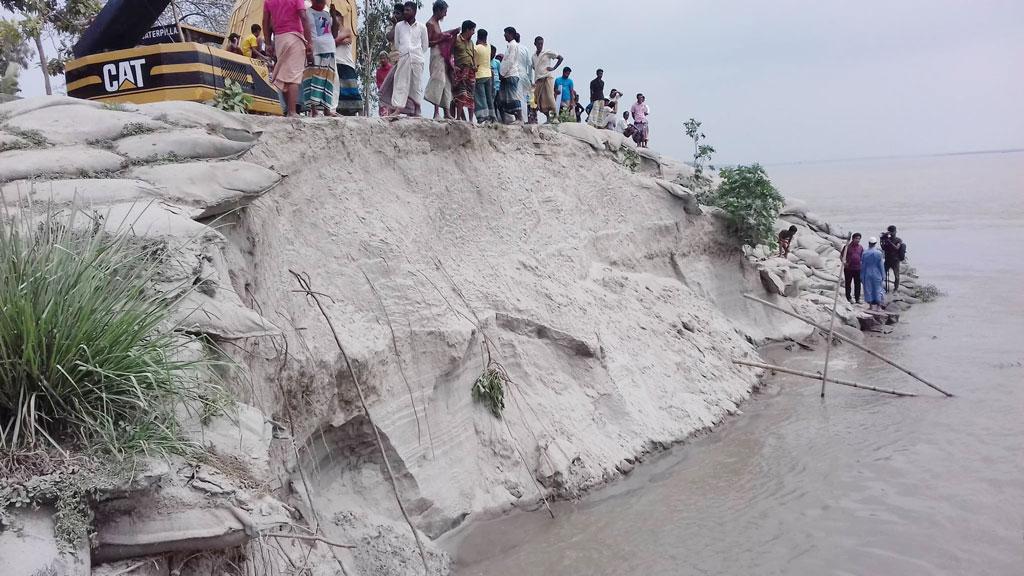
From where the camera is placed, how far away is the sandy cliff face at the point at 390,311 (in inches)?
164

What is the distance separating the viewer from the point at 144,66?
6949 millimetres

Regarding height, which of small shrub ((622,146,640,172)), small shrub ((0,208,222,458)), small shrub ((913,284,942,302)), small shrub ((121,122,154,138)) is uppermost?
small shrub ((121,122,154,138))

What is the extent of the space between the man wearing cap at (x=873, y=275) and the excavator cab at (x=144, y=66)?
1031 cm

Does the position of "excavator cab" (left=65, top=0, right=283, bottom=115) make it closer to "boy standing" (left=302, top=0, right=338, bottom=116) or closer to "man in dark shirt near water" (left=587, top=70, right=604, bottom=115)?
"boy standing" (left=302, top=0, right=338, bottom=116)

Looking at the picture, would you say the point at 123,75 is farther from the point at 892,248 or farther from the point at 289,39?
the point at 892,248

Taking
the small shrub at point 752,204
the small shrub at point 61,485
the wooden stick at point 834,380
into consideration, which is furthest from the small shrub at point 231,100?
the small shrub at point 752,204

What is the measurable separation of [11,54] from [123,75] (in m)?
14.7

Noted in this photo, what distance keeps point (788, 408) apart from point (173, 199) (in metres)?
6.58

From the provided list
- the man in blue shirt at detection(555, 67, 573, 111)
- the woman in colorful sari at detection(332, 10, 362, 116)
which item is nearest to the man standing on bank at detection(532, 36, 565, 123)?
the man in blue shirt at detection(555, 67, 573, 111)

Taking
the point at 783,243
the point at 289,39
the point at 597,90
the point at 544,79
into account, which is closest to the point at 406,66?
the point at 289,39

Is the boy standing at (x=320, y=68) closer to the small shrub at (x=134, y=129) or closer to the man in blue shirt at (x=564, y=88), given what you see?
the small shrub at (x=134, y=129)

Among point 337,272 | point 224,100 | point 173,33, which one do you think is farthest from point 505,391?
point 173,33

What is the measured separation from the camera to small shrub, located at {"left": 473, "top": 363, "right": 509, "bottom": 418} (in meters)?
6.09

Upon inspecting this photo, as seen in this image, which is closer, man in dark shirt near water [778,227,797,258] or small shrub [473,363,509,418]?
small shrub [473,363,509,418]
